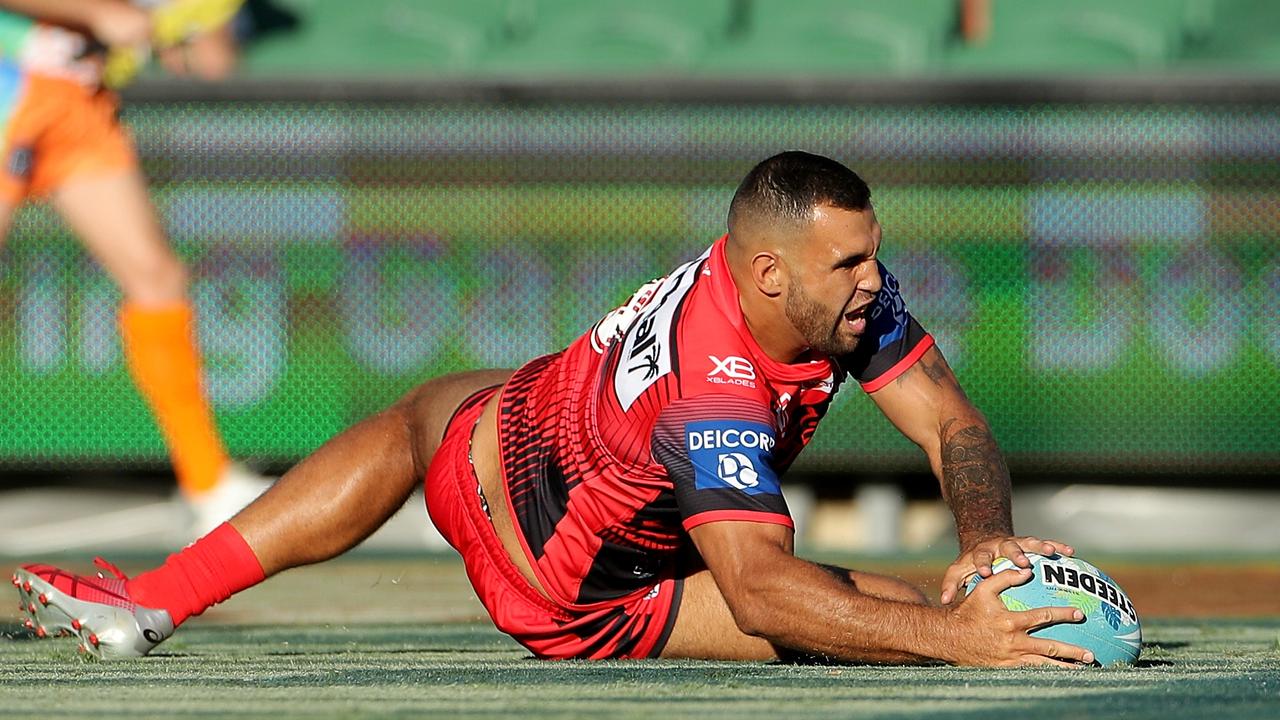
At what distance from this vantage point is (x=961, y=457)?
404 centimetres

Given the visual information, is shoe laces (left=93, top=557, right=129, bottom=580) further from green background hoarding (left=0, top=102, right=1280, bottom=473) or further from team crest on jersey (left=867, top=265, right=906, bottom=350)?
green background hoarding (left=0, top=102, right=1280, bottom=473)

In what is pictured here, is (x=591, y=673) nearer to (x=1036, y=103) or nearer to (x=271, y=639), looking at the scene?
(x=271, y=639)

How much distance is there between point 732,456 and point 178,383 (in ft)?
13.4

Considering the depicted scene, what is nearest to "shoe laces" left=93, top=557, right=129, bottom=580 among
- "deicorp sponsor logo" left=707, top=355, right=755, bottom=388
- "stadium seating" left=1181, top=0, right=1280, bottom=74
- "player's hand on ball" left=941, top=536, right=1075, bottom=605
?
"deicorp sponsor logo" left=707, top=355, right=755, bottom=388

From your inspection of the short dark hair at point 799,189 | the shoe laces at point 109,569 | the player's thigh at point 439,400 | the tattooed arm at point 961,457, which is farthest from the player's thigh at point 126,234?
the short dark hair at point 799,189

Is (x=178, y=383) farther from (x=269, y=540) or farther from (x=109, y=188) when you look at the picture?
(x=269, y=540)

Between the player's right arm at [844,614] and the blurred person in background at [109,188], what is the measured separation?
3.84m

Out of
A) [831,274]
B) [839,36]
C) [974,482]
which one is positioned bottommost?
[974,482]

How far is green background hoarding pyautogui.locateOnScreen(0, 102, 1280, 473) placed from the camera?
28.8 ft

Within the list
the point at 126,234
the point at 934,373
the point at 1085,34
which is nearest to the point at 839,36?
the point at 1085,34

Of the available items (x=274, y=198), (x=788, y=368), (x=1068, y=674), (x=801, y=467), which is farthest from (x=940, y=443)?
(x=274, y=198)

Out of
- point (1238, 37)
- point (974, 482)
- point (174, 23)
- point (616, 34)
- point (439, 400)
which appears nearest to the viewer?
point (974, 482)

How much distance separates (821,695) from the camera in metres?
3.21

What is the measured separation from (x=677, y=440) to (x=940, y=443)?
2.70 feet
